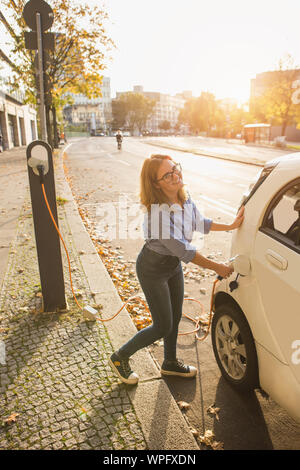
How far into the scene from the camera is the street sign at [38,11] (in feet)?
13.4

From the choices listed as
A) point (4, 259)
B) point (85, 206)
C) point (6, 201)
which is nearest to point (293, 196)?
point (4, 259)

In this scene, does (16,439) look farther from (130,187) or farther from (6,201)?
(130,187)

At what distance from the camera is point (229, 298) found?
2.82 metres

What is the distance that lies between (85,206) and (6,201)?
7.66 feet

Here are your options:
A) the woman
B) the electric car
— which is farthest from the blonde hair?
the electric car

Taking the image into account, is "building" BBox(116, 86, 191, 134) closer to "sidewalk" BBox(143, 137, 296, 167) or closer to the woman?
"sidewalk" BBox(143, 137, 296, 167)

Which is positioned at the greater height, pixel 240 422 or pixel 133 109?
pixel 133 109

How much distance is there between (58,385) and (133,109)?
121 meters

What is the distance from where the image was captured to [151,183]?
2.53m

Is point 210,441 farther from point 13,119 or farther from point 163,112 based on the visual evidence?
point 163,112

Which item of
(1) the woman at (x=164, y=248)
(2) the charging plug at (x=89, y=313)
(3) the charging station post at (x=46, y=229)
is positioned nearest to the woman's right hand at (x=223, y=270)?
(1) the woman at (x=164, y=248)

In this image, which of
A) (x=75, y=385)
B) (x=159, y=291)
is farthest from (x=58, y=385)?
(x=159, y=291)

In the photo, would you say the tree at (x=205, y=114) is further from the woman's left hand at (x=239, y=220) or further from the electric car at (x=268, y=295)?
the electric car at (x=268, y=295)

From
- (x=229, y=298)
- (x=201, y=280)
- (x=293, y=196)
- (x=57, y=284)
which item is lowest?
(x=201, y=280)
